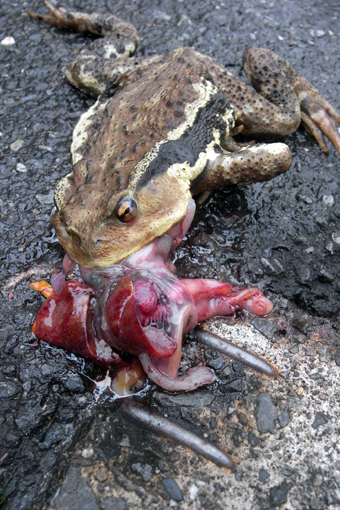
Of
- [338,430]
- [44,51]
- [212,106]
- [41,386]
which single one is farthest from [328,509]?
[44,51]

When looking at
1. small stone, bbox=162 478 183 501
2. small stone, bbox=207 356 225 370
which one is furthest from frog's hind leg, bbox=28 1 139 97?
small stone, bbox=162 478 183 501

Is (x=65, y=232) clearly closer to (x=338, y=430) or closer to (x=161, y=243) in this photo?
(x=161, y=243)

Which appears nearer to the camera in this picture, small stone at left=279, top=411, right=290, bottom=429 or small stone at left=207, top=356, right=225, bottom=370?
small stone at left=279, top=411, right=290, bottom=429

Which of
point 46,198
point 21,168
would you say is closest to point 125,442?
point 46,198

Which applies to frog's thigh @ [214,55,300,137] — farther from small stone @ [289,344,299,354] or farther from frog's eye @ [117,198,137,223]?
small stone @ [289,344,299,354]

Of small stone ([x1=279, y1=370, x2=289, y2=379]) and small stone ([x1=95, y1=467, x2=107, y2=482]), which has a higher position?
small stone ([x1=279, y1=370, x2=289, y2=379])

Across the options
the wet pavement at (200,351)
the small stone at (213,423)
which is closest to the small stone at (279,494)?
the wet pavement at (200,351)

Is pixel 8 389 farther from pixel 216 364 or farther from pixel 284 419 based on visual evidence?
pixel 284 419
